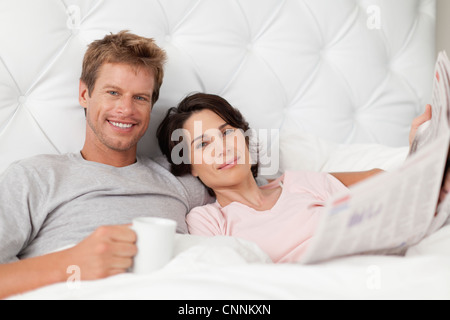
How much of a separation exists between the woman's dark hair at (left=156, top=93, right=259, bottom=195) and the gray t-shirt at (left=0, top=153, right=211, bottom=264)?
10 cm

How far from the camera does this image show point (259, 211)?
3.73 feet

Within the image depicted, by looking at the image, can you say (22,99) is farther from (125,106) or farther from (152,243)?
(152,243)

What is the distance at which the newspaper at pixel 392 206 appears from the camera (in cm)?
58

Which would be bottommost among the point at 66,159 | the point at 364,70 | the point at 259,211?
the point at 259,211

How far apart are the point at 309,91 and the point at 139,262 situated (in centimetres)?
106

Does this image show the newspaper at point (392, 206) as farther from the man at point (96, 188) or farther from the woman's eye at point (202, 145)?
the woman's eye at point (202, 145)

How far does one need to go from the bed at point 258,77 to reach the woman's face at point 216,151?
0.18m

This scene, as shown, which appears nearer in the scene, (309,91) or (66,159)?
(66,159)

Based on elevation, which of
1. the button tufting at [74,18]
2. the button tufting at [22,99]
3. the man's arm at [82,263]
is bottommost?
the man's arm at [82,263]

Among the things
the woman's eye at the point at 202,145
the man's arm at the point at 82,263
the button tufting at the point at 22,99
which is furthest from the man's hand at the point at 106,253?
the button tufting at the point at 22,99

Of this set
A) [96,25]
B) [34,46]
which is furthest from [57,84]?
[96,25]

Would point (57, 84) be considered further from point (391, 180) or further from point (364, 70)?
point (364, 70)
